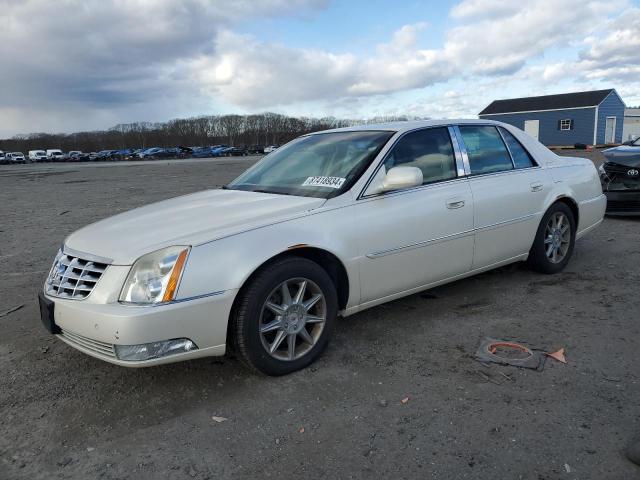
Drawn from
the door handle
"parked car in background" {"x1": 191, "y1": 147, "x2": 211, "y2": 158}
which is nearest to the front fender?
the door handle

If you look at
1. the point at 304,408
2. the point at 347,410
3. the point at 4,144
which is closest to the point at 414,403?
the point at 347,410

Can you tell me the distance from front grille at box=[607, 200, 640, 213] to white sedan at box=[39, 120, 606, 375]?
358 centimetres

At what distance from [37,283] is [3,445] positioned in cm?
329

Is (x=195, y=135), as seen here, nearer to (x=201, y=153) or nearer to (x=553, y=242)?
(x=201, y=153)

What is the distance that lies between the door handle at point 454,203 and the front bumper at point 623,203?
518 cm

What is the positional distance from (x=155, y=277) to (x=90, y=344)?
0.58m

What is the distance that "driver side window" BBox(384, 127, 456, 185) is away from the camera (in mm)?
4090

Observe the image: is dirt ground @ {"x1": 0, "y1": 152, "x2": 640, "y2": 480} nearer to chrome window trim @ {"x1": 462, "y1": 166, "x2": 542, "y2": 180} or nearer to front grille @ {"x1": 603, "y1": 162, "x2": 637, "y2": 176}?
chrome window trim @ {"x1": 462, "y1": 166, "x2": 542, "y2": 180}

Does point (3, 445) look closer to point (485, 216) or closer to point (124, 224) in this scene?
point (124, 224)

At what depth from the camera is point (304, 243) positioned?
11.0ft

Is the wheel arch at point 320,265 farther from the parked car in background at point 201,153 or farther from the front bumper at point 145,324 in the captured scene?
the parked car in background at point 201,153

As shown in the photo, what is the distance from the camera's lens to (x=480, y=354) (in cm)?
360

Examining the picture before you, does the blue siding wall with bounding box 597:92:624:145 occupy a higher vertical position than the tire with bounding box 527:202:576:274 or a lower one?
higher

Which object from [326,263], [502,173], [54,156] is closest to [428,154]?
[502,173]
